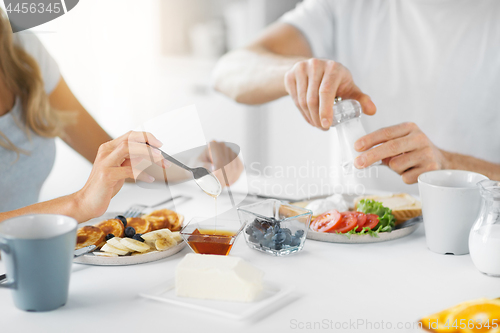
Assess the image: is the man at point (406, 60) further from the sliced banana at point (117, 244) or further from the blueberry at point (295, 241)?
the sliced banana at point (117, 244)

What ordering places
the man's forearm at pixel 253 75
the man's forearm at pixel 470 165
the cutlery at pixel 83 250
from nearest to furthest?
1. the cutlery at pixel 83 250
2. the man's forearm at pixel 470 165
3. the man's forearm at pixel 253 75

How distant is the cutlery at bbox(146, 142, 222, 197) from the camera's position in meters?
0.94

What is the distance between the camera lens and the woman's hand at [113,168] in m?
0.95

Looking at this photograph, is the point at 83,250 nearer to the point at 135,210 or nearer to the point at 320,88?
the point at 135,210

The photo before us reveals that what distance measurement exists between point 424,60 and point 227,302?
4.78 ft

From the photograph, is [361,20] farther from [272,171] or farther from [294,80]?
[272,171]

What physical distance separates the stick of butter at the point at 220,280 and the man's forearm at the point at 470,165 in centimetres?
78

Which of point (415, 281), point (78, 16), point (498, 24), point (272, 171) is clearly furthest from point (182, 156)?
point (78, 16)

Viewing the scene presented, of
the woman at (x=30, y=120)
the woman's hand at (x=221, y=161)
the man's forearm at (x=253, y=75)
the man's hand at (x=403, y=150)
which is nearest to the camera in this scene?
the woman's hand at (x=221, y=161)

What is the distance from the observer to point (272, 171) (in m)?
3.36

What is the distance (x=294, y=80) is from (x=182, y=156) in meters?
0.50

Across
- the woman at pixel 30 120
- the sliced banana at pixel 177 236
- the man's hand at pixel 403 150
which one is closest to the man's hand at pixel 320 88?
the man's hand at pixel 403 150

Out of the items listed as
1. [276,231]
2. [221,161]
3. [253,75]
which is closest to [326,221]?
[276,231]

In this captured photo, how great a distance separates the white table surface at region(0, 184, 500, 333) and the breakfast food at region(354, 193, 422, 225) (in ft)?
0.25
